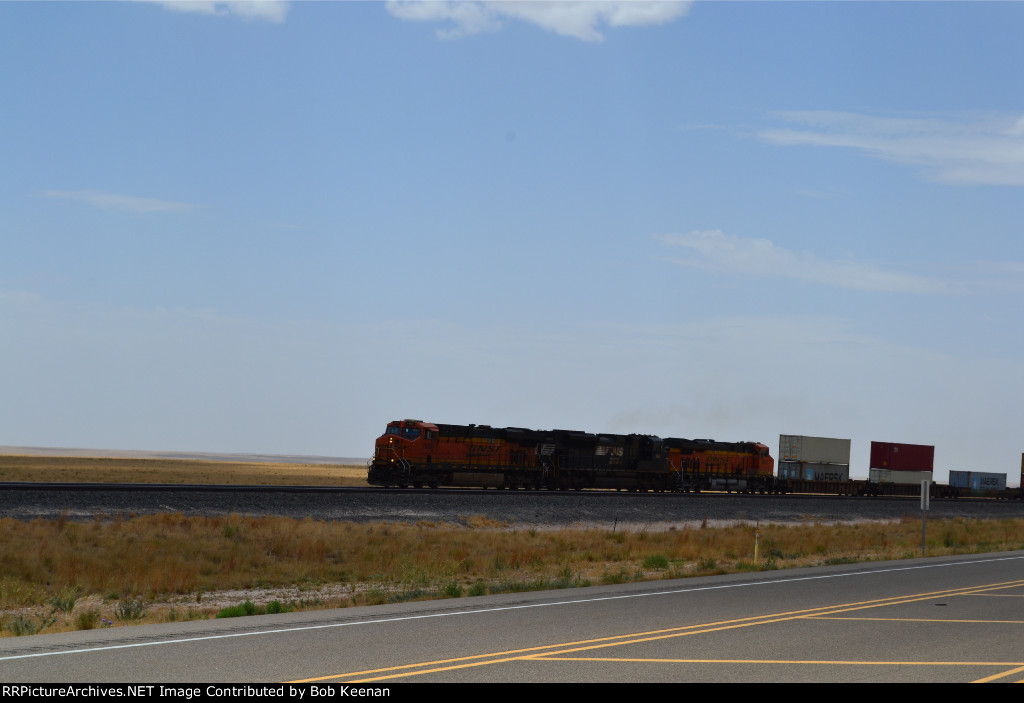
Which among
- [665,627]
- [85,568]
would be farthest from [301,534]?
[665,627]

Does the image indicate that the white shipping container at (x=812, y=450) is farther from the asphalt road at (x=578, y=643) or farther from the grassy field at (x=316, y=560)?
the asphalt road at (x=578, y=643)

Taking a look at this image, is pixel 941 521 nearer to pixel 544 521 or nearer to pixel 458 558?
pixel 544 521

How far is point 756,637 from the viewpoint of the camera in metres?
12.5

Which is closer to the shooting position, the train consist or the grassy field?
the grassy field

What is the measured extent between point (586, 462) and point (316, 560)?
31.7 metres

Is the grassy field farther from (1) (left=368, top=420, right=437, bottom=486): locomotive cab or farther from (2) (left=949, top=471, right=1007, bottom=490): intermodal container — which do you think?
(2) (left=949, top=471, right=1007, bottom=490): intermodal container

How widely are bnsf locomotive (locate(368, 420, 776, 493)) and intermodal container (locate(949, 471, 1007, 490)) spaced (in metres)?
24.3

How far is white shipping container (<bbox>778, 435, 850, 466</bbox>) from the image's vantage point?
7419cm

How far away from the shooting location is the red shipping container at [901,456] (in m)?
79.0

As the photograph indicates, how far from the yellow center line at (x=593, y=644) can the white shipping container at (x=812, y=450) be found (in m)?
58.7

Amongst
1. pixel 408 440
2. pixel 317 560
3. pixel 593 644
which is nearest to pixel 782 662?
pixel 593 644

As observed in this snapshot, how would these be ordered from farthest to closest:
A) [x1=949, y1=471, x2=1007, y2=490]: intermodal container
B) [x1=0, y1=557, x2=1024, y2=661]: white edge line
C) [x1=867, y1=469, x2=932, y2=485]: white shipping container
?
[x1=949, y1=471, x2=1007, y2=490]: intermodal container < [x1=867, y1=469, x2=932, y2=485]: white shipping container < [x1=0, y1=557, x2=1024, y2=661]: white edge line

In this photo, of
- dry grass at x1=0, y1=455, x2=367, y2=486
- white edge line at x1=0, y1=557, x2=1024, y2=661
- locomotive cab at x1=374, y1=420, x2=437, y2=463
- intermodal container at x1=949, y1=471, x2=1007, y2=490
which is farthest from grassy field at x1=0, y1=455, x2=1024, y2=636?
intermodal container at x1=949, y1=471, x2=1007, y2=490

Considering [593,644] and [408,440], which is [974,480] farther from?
[593,644]
